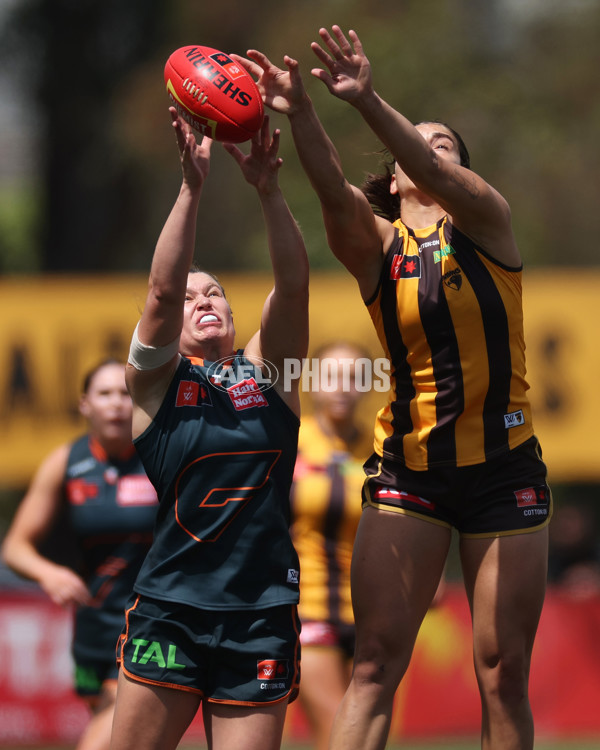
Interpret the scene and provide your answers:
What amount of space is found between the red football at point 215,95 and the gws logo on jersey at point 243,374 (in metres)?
0.75

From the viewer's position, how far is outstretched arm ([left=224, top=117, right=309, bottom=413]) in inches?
146

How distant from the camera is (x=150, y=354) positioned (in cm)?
371

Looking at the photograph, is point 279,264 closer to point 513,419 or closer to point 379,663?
point 513,419

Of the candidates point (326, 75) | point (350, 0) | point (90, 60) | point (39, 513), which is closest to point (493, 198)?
point (326, 75)

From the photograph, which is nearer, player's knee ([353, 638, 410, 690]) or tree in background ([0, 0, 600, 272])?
player's knee ([353, 638, 410, 690])

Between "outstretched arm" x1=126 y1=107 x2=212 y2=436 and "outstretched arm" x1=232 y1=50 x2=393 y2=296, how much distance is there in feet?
1.07

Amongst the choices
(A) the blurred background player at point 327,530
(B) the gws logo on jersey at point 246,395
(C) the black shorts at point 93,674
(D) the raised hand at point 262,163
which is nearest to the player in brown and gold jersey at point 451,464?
(D) the raised hand at point 262,163

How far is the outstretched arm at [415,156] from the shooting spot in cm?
372

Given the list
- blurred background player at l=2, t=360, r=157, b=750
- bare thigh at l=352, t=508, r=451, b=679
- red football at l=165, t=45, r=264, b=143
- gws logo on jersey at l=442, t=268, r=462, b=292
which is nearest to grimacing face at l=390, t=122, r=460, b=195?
gws logo on jersey at l=442, t=268, r=462, b=292

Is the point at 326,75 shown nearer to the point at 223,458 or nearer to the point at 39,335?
the point at 223,458

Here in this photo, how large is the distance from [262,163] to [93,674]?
9.70 feet

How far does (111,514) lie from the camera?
557 cm

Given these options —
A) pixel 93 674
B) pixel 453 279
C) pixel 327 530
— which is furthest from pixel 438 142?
pixel 93 674

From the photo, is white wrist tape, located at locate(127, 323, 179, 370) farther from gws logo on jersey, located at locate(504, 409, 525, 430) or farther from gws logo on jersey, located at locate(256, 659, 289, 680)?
gws logo on jersey, located at locate(504, 409, 525, 430)
